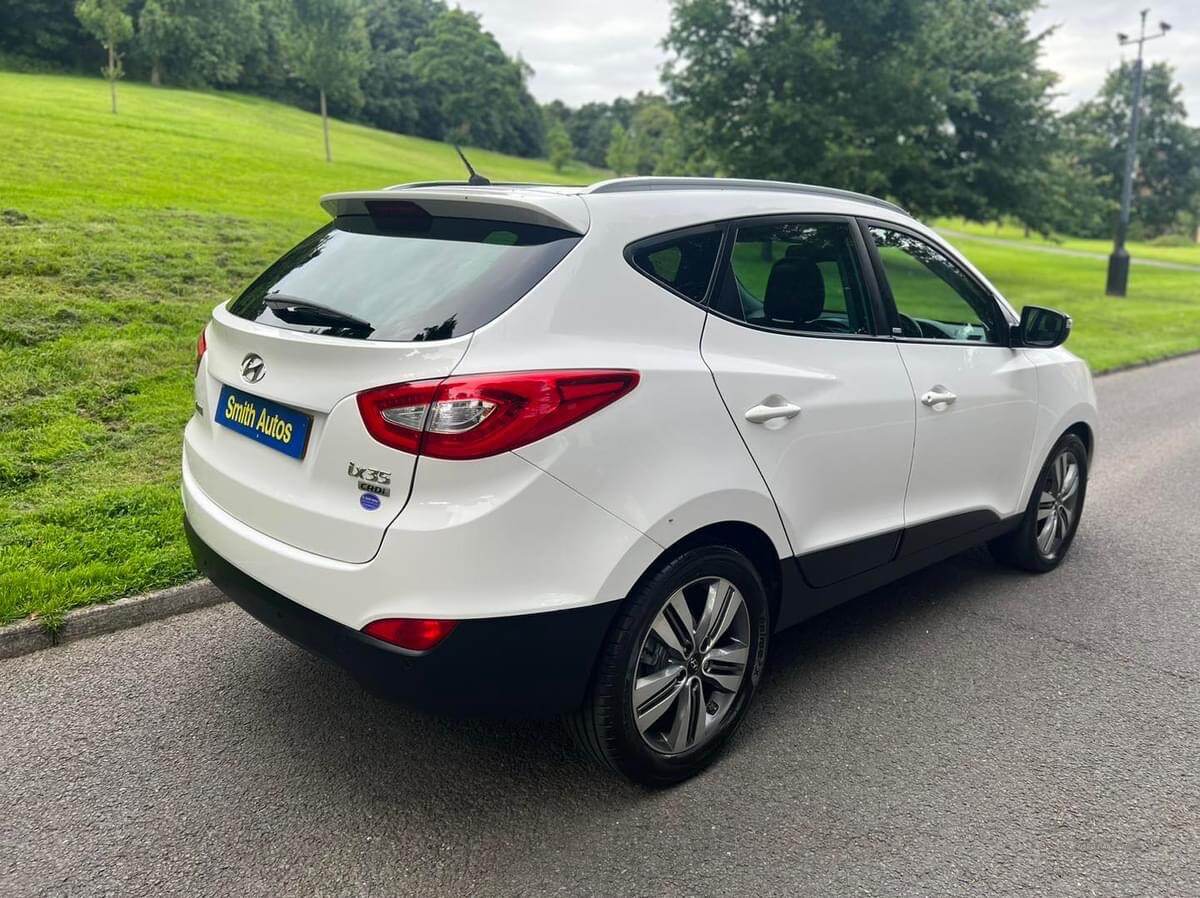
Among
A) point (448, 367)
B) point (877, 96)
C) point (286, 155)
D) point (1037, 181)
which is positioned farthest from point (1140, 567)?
point (286, 155)

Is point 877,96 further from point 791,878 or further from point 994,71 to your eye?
point 791,878

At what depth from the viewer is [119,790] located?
104 inches

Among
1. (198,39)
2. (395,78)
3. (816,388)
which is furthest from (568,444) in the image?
(395,78)

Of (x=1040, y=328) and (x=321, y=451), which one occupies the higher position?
(x=1040, y=328)

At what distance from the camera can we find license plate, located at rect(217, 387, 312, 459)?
2.45 metres

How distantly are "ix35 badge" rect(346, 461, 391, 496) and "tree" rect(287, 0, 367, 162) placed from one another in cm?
3507

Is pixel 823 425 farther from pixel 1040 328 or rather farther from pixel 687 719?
pixel 1040 328

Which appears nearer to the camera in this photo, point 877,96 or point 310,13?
point 877,96

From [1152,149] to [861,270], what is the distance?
7508cm

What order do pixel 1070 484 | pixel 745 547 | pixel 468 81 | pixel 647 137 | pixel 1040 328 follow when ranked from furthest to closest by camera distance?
pixel 468 81, pixel 647 137, pixel 1070 484, pixel 1040 328, pixel 745 547

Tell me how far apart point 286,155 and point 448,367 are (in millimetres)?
30260

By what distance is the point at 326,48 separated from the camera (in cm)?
3512

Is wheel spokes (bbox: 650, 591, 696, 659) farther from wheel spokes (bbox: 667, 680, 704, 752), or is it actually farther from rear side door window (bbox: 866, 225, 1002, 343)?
rear side door window (bbox: 866, 225, 1002, 343)

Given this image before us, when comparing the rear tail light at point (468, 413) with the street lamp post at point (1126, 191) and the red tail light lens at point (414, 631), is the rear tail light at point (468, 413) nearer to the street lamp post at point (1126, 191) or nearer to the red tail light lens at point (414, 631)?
the red tail light lens at point (414, 631)
